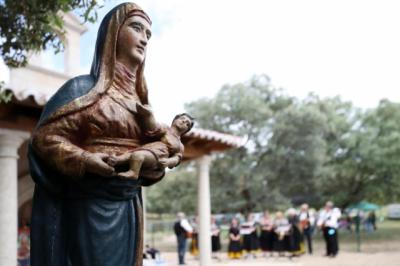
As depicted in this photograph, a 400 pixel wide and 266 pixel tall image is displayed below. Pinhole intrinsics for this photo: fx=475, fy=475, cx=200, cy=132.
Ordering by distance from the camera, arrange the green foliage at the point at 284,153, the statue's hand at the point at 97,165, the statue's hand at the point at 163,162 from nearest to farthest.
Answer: the statue's hand at the point at 97,165 → the statue's hand at the point at 163,162 → the green foliage at the point at 284,153

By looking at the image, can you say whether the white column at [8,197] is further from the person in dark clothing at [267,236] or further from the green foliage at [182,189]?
the green foliage at [182,189]

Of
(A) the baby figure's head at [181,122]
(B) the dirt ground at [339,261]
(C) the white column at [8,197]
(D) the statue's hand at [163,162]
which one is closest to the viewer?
(D) the statue's hand at [163,162]

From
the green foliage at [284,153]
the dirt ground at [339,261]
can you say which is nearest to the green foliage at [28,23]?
the dirt ground at [339,261]

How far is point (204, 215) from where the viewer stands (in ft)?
36.3

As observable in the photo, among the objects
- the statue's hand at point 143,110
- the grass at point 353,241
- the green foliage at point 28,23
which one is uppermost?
the green foliage at point 28,23

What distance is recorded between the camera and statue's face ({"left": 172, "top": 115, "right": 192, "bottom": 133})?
2123mm

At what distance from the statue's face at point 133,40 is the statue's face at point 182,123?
0.34 m

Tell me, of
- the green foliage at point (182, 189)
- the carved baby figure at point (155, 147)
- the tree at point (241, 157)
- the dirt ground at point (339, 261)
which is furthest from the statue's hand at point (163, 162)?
the green foliage at point (182, 189)

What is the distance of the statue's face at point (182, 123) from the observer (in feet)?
6.97

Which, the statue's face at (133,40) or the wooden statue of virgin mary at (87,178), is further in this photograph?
the statue's face at (133,40)

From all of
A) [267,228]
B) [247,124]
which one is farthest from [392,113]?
[267,228]

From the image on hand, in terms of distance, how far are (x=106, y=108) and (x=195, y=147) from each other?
8.99 m

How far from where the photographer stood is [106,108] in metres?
2.00

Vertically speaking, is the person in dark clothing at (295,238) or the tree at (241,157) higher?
the tree at (241,157)
